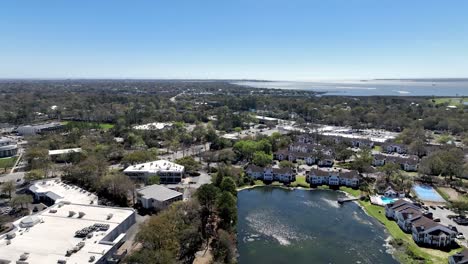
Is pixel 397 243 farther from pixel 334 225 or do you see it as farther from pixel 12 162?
pixel 12 162

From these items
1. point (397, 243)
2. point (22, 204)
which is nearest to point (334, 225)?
point (397, 243)

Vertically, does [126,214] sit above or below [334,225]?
above

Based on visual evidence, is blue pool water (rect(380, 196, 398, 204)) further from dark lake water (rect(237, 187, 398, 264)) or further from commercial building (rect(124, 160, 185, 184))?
commercial building (rect(124, 160, 185, 184))

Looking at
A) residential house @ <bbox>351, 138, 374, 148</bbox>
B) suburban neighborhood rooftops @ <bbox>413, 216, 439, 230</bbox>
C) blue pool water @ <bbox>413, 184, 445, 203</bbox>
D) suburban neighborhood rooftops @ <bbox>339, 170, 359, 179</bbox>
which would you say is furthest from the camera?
residential house @ <bbox>351, 138, 374, 148</bbox>

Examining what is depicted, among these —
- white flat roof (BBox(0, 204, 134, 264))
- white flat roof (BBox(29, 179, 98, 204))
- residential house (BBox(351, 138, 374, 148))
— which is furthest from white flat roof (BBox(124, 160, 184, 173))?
residential house (BBox(351, 138, 374, 148))

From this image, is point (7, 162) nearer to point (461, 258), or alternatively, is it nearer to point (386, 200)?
point (386, 200)
